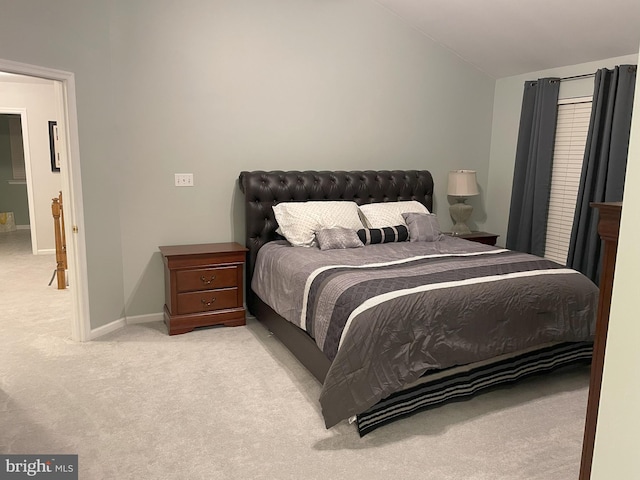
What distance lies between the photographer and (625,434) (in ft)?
3.52

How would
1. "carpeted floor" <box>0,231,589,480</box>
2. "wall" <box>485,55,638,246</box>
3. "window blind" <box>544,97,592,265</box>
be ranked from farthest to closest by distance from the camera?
"wall" <box>485,55,638,246</box>, "window blind" <box>544,97,592,265</box>, "carpeted floor" <box>0,231,589,480</box>

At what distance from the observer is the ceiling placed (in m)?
3.58

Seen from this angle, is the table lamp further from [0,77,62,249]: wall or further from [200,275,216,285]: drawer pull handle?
[0,77,62,249]: wall

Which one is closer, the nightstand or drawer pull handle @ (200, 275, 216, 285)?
drawer pull handle @ (200, 275, 216, 285)

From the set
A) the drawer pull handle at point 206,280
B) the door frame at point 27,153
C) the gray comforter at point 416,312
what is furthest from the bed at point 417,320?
the door frame at point 27,153

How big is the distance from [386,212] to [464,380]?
182 centimetres

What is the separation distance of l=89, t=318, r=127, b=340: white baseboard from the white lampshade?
3276 mm

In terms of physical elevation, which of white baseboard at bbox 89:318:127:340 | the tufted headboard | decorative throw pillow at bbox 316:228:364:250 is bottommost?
white baseboard at bbox 89:318:127:340

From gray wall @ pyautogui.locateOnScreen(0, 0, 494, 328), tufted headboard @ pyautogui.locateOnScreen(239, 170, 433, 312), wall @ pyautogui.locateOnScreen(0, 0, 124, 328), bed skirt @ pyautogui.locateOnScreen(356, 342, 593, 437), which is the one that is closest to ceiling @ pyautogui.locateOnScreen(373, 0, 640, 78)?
gray wall @ pyautogui.locateOnScreen(0, 0, 494, 328)

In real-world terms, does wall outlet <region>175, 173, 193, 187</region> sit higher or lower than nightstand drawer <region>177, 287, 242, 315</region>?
higher

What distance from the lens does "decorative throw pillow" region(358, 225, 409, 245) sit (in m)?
3.98

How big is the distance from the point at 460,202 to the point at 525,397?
270 cm

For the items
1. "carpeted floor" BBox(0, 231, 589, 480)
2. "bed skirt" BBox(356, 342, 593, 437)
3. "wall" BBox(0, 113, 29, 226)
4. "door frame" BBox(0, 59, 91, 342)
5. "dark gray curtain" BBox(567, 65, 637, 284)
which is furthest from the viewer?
"wall" BBox(0, 113, 29, 226)

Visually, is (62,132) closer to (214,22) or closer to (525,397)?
(214,22)
